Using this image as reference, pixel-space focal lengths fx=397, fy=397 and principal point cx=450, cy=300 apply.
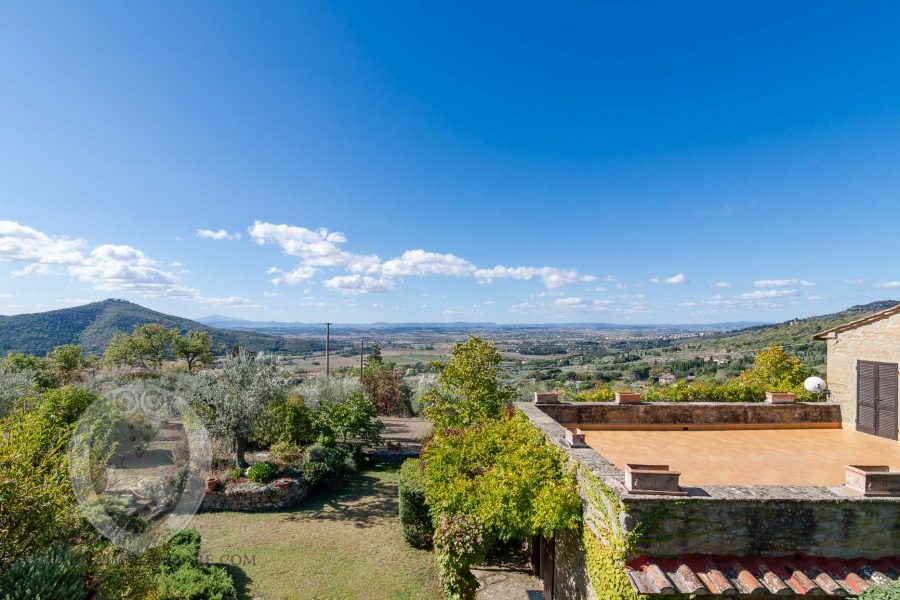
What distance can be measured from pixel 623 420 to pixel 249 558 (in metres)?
10.7

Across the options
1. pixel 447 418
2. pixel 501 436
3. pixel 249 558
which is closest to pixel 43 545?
pixel 249 558

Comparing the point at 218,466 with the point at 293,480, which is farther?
the point at 218,466

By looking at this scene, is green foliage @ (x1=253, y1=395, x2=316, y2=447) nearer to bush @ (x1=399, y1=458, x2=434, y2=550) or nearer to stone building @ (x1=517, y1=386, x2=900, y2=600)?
bush @ (x1=399, y1=458, x2=434, y2=550)

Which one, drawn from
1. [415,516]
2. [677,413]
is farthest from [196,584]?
[677,413]

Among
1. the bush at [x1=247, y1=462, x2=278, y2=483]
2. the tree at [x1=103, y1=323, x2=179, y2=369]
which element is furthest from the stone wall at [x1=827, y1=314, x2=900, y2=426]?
the tree at [x1=103, y1=323, x2=179, y2=369]

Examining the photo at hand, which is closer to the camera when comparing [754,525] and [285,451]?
[754,525]

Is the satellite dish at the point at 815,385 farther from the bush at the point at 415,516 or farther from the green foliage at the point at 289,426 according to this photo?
the green foliage at the point at 289,426

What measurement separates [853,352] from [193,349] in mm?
47237

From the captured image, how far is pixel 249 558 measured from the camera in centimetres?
1045

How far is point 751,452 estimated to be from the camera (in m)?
8.72

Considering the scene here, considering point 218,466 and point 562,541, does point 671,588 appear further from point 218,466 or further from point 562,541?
point 218,466

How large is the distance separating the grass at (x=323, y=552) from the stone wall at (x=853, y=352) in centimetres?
1157

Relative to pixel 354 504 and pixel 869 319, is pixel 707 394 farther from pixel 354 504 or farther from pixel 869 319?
pixel 354 504

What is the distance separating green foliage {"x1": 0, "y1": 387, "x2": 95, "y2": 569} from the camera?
17.9ft
